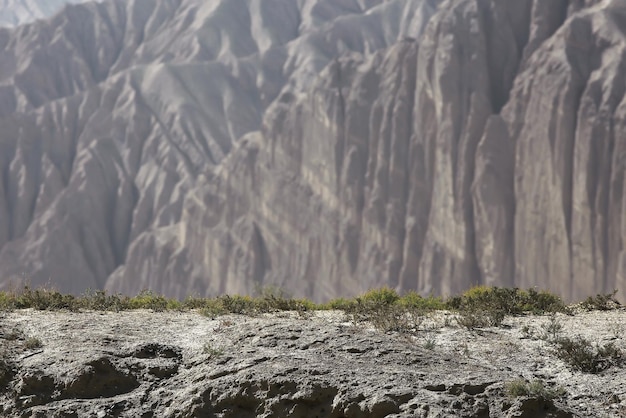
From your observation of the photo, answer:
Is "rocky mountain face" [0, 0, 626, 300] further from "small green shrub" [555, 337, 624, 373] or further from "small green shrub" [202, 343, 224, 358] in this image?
"small green shrub" [202, 343, 224, 358]

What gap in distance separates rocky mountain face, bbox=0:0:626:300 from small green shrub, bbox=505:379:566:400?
53.7 metres

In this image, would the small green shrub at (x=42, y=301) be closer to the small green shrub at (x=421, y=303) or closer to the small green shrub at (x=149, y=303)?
the small green shrub at (x=149, y=303)

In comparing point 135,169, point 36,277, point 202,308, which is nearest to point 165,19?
point 135,169

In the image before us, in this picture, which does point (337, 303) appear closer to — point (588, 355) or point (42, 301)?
point (42, 301)

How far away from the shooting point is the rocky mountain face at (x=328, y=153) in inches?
2726

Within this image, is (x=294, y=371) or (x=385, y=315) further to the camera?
(x=385, y=315)

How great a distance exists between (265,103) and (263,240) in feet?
141

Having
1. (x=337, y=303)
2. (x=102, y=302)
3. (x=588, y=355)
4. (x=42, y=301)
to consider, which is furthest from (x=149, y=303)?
(x=588, y=355)

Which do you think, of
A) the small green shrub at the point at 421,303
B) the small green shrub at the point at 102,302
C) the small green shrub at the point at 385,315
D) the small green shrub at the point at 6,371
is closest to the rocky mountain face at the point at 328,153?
the small green shrub at the point at 421,303

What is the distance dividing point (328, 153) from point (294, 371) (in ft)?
258

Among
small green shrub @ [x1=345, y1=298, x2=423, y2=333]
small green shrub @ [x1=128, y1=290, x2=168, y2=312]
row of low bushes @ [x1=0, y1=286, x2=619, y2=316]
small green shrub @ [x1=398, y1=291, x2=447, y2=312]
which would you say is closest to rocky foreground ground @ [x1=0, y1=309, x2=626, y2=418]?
small green shrub @ [x1=345, y1=298, x2=423, y2=333]

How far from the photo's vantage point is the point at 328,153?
89.1m

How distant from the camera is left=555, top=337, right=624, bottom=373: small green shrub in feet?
35.7

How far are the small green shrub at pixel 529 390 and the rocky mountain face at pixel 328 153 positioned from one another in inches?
2113
